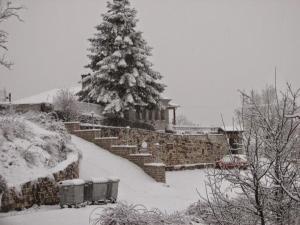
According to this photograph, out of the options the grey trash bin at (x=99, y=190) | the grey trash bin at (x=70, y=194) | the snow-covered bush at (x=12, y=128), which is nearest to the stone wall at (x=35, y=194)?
the grey trash bin at (x=70, y=194)

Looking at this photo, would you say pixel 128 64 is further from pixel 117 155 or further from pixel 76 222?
pixel 76 222

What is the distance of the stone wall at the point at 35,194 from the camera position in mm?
11117

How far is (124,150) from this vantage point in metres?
19.9

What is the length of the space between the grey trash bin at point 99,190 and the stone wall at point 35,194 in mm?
1127

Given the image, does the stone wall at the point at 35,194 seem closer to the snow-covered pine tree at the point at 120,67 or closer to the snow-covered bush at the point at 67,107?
the snow-covered bush at the point at 67,107

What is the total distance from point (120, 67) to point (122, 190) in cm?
1272

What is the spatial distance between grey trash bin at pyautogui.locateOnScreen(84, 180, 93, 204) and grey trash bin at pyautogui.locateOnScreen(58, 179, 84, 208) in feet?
1.25

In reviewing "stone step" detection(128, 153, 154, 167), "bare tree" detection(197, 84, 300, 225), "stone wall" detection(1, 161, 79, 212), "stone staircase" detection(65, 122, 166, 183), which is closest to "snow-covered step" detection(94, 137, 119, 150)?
"stone staircase" detection(65, 122, 166, 183)

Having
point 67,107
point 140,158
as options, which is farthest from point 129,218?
point 67,107

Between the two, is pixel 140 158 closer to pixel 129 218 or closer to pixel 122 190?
pixel 122 190

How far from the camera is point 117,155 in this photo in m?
19.9

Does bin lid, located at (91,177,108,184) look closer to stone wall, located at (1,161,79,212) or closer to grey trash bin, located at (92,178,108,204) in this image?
grey trash bin, located at (92,178,108,204)

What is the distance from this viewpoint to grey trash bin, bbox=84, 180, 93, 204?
1229 centimetres

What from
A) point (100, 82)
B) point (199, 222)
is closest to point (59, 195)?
point (199, 222)
